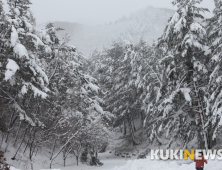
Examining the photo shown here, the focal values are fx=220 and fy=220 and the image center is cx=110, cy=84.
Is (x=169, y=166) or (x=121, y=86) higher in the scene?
(x=121, y=86)

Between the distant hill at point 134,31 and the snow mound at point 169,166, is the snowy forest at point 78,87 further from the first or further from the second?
the distant hill at point 134,31

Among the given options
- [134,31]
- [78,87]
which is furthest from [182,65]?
[134,31]

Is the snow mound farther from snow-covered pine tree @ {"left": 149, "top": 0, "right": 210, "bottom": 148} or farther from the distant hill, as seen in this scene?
the distant hill

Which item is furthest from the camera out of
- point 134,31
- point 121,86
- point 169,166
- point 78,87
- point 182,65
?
point 134,31

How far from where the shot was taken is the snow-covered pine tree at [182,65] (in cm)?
1236

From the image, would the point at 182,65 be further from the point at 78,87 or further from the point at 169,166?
the point at 78,87

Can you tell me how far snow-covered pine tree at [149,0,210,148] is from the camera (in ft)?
40.5

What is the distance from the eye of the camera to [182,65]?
13742mm

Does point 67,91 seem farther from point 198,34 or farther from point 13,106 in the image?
point 198,34

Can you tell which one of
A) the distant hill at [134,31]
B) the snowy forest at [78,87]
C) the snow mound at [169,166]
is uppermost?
the distant hill at [134,31]

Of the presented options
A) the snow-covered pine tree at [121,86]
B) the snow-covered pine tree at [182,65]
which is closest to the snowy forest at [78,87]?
the snow-covered pine tree at [182,65]

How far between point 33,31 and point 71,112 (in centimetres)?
599

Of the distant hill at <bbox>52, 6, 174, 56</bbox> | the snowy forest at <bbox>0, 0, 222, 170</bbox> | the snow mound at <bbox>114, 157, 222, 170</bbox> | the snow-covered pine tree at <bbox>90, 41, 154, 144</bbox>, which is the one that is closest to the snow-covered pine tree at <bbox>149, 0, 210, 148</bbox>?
the snowy forest at <bbox>0, 0, 222, 170</bbox>

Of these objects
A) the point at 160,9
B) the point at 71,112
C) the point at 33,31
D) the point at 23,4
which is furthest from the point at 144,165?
the point at 160,9
